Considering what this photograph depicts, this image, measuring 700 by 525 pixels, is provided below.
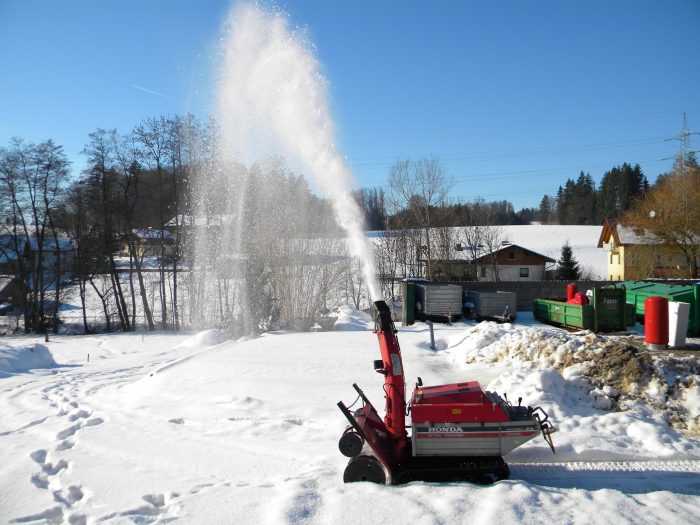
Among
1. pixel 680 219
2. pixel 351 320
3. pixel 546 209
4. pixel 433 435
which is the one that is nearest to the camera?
pixel 433 435

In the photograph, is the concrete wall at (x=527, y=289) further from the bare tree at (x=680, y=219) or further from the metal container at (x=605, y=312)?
the bare tree at (x=680, y=219)

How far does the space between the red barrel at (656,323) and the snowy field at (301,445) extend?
232 centimetres

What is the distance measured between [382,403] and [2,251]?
A: 3554cm

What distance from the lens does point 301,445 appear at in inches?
270

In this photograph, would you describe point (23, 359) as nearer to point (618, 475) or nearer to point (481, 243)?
point (618, 475)

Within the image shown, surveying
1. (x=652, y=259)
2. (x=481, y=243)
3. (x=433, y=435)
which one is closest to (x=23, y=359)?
(x=433, y=435)

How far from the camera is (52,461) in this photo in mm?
6355

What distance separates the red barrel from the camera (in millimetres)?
11703

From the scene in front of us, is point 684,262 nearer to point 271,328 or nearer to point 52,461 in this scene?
point 271,328

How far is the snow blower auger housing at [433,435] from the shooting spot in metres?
5.30

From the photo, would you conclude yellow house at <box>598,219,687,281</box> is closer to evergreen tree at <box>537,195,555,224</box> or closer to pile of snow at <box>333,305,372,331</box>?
pile of snow at <box>333,305,372,331</box>

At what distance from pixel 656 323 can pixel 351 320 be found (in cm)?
1188

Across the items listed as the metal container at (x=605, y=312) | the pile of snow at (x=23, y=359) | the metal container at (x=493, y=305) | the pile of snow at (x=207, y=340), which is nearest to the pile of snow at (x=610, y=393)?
the metal container at (x=605, y=312)

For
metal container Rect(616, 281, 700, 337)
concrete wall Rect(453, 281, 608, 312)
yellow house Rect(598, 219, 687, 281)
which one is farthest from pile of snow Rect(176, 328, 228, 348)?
yellow house Rect(598, 219, 687, 281)
